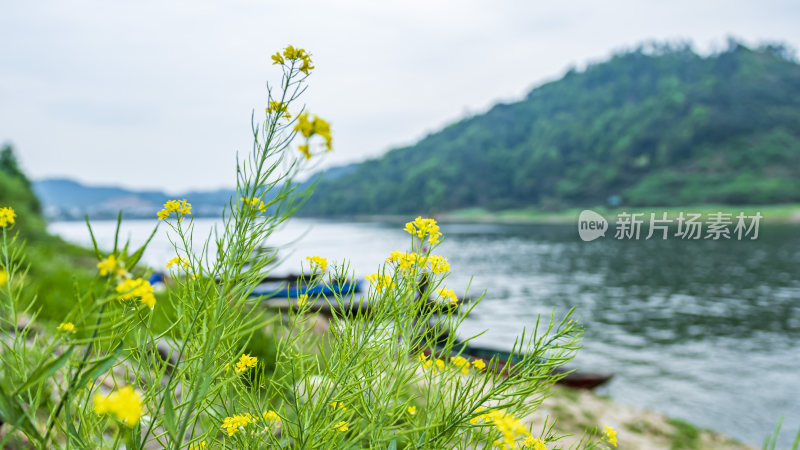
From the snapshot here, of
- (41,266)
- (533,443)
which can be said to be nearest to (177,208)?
(533,443)

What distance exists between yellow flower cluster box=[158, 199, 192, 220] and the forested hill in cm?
8946

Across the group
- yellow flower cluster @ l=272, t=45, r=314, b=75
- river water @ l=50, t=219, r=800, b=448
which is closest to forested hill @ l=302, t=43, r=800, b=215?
river water @ l=50, t=219, r=800, b=448

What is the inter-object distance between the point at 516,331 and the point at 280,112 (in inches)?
650

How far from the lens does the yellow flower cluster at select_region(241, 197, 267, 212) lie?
3.54 ft

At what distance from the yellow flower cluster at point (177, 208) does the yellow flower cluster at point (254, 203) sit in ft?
1.07

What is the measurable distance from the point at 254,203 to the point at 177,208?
1.20 ft

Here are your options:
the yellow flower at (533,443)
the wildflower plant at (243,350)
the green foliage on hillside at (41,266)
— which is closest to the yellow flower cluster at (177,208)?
the wildflower plant at (243,350)

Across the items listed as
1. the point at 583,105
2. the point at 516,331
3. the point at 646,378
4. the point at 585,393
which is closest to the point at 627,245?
the point at 516,331

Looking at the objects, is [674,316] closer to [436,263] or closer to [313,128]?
[436,263]

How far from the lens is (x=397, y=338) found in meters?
1.44

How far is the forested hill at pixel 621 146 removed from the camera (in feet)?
279

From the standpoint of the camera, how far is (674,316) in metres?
18.6

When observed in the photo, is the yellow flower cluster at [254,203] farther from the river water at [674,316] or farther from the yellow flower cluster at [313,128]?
the yellow flower cluster at [313,128]

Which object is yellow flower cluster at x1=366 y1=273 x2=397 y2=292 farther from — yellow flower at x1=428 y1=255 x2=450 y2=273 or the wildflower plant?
yellow flower at x1=428 y1=255 x2=450 y2=273
